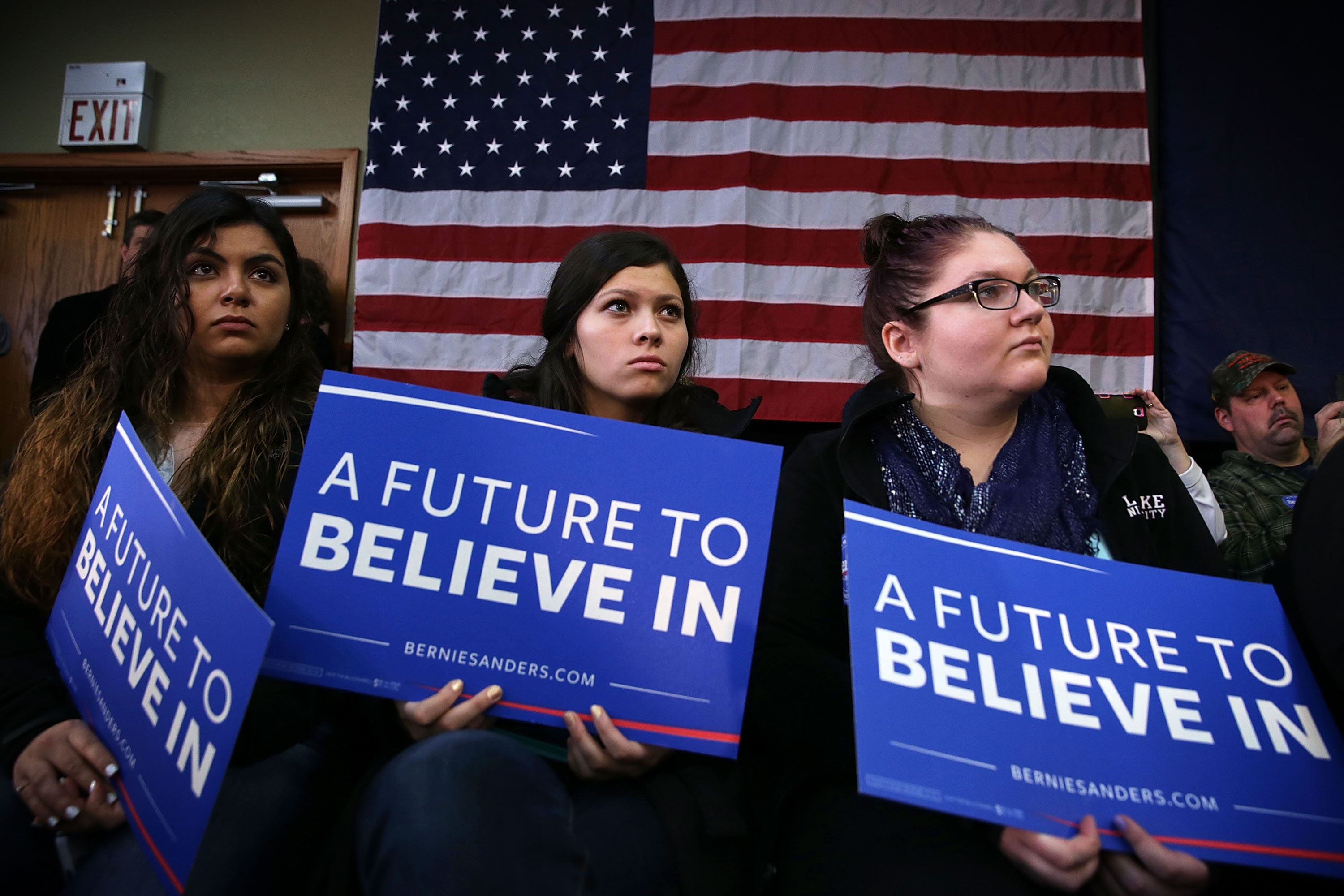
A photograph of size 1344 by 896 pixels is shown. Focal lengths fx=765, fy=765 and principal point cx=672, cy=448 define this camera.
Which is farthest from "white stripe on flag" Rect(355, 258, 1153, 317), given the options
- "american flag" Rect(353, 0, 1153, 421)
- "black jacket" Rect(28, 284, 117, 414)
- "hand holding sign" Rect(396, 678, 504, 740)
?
"hand holding sign" Rect(396, 678, 504, 740)

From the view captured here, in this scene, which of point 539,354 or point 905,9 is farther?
point 905,9

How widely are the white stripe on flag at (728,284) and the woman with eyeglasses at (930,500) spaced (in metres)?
1.58

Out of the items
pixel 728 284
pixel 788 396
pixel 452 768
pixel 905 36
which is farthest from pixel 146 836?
pixel 905 36

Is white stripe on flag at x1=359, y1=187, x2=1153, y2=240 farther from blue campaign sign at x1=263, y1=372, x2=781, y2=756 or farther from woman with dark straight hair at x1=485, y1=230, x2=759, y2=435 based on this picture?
blue campaign sign at x1=263, y1=372, x2=781, y2=756

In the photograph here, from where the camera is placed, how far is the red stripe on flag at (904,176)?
309cm

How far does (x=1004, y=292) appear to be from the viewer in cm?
127

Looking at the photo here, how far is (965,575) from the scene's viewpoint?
2.95 feet

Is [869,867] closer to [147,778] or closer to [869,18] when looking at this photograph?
[147,778]

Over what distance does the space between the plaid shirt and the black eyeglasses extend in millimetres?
1749

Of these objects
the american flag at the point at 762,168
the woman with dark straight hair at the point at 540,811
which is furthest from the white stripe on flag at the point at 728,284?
the woman with dark straight hair at the point at 540,811

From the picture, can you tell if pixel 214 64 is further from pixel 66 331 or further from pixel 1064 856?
pixel 1064 856

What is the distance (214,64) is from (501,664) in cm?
413

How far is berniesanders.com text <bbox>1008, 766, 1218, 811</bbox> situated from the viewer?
0.78 meters

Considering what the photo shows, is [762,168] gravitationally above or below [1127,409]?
above
